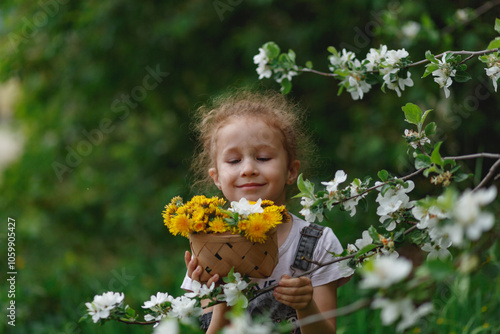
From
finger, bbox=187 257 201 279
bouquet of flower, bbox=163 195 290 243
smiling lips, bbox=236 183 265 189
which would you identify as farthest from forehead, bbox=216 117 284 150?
finger, bbox=187 257 201 279

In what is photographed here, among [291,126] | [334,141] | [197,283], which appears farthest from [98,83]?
[197,283]

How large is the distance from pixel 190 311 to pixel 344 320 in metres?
1.27

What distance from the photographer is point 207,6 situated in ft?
13.0

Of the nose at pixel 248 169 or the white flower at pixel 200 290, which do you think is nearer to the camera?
the white flower at pixel 200 290

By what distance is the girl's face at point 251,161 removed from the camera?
1736 mm

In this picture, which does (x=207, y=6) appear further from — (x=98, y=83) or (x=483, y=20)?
(x=483, y=20)

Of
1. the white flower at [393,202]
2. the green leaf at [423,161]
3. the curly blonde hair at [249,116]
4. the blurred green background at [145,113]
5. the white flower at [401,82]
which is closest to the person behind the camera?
the green leaf at [423,161]

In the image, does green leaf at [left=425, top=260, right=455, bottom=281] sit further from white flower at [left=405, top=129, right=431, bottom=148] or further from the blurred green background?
the blurred green background

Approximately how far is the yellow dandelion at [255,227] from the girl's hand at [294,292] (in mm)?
164

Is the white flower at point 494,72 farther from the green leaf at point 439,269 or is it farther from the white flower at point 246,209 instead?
the green leaf at point 439,269

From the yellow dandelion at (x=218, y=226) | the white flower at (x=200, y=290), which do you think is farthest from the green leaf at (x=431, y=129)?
the white flower at (x=200, y=290)

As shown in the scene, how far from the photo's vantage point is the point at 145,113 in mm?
4723

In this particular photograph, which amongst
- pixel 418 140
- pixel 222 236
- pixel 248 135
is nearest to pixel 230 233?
pixel 222 236

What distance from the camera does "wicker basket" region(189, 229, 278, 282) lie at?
1408 millimetres
